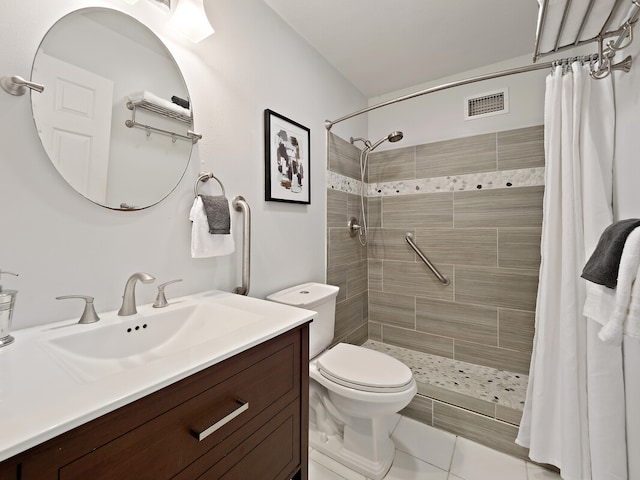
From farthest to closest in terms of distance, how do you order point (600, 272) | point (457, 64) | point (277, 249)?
point (457, 64) → point (277, 249) → point (600, 272)

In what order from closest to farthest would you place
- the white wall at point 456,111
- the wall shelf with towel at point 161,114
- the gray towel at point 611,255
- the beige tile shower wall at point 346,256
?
the gray towel at point 611,255, the wall shelf with towel at point 161,114, the white wall at point 456,111, the beige tile shower wall at point 346,256

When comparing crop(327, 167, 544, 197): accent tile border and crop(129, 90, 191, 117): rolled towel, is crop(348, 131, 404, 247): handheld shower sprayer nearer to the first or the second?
crop(327, 167, 544, 197): accent tile border

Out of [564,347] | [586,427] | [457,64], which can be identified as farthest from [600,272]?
[457,64]

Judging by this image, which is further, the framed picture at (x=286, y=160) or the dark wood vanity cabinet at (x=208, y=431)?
the framed picture at (x=286, y=160)

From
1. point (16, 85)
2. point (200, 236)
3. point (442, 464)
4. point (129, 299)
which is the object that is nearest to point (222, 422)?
point (129, 299)

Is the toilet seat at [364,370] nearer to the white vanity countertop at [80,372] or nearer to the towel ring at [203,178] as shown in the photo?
the white vanity countertop at [80,372]

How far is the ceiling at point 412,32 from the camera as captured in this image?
148 cm

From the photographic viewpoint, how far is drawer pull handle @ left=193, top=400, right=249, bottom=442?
577 millimetres

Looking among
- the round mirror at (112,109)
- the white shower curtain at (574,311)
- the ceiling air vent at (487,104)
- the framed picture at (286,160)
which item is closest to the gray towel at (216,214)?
the round mirror at (112,109)

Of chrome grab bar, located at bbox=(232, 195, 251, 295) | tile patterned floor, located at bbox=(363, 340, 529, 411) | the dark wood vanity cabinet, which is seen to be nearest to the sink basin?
the dark wood vanity cabinet

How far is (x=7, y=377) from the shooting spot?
1.74 ft

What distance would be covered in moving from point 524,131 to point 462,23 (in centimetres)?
81

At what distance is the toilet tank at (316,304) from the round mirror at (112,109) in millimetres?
741

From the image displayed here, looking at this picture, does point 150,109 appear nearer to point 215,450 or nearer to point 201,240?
point 201,240
